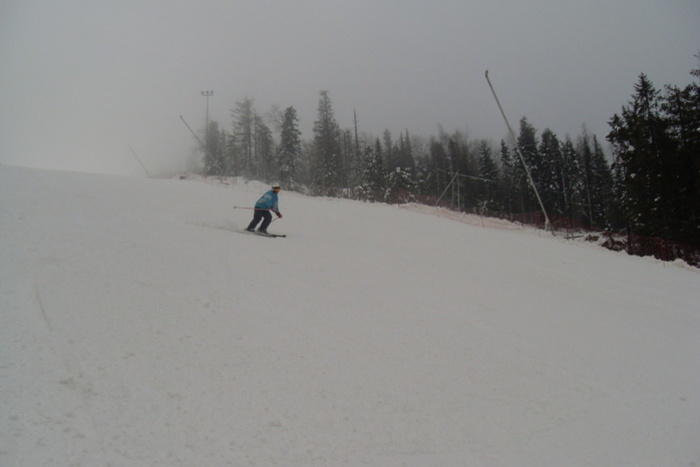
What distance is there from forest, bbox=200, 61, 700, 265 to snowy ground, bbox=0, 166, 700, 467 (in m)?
17.2

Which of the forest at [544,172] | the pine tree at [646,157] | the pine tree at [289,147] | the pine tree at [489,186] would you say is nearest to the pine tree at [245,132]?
the forest at [544,172]

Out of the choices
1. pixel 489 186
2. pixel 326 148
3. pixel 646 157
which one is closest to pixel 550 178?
pixel 489 186

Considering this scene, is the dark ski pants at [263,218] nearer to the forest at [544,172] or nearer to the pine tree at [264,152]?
the forest at [544,172]

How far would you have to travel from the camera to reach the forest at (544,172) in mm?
23484

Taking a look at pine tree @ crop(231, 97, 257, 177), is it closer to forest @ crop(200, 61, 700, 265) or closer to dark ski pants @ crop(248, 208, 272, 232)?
forest @ crop(200, 61, 700, 265)

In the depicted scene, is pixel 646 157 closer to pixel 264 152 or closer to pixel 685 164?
pixel 685 164

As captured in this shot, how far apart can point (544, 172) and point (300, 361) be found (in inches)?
2400

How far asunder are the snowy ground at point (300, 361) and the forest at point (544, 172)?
56.4 feet

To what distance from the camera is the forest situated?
23.5 meters

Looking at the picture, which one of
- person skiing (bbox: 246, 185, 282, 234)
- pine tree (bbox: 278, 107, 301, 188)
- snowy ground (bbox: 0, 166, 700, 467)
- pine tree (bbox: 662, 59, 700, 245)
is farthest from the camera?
pine tree (bbox: 278, 107, 301, 188)

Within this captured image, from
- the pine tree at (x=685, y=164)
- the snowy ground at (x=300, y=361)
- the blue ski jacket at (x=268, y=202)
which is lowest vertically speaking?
the snowy ground at (x=300, y=361)

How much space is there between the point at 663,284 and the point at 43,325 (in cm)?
1499

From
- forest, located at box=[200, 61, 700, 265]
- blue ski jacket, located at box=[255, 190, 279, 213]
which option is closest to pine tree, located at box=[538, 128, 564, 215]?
forest, located at box=[200, 61, 700, 265]

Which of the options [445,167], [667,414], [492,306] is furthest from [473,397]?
[445,167]
